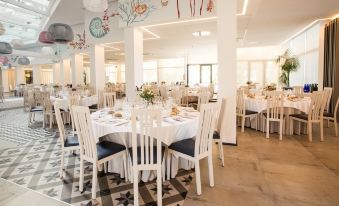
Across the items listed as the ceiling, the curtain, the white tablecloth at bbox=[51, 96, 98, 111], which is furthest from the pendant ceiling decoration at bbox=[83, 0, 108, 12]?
the curtain

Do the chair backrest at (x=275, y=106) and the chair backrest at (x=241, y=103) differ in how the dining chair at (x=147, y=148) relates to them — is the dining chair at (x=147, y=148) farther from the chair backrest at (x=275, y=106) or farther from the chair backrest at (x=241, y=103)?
the chair backrest at (x=241, y=103)

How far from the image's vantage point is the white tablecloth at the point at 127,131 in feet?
8.77

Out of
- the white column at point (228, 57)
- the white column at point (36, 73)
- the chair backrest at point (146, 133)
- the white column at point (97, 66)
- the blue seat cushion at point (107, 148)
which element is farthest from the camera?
the white column at point (36, 73)

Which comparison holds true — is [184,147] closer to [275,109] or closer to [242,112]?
[275,109]

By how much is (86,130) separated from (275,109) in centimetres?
409

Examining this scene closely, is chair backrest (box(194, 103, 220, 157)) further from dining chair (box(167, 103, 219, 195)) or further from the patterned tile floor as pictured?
the patterned tile floor

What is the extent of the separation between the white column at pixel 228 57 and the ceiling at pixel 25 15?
19.7ft

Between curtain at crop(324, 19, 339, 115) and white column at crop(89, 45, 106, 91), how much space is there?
25.9 ft

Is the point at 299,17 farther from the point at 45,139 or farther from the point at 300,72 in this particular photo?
the point at 45,139

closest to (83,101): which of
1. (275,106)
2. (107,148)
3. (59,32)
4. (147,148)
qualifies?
(59,32)

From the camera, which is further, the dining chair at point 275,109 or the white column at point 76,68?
the white column at point 76,68

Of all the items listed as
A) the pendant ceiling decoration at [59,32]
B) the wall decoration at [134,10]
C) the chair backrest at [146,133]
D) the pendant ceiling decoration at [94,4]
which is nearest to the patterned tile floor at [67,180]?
the chair backrest at [146,133]

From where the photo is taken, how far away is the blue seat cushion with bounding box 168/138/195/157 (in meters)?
2.64

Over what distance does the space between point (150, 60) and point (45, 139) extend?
15.5 meters
